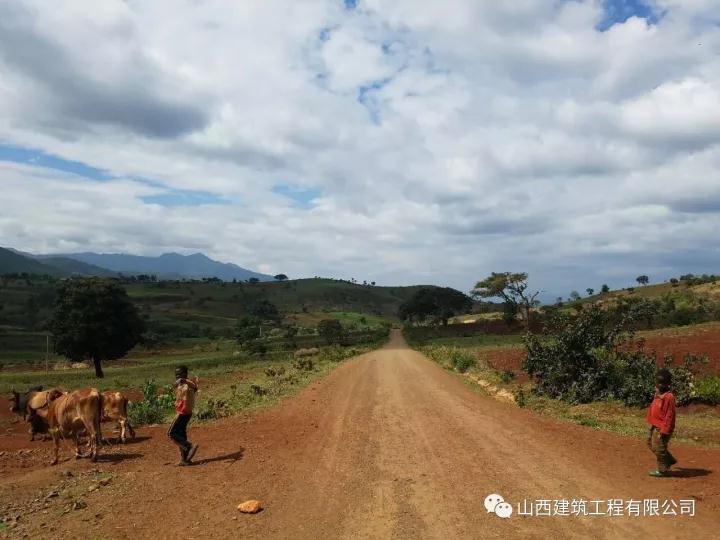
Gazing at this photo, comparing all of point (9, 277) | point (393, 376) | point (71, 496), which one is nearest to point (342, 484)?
point (71, 496)

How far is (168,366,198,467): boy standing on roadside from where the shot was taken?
10594mm

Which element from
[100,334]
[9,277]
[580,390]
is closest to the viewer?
[580,390]

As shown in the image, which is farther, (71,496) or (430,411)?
(430,411)

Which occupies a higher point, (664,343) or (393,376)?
(664,343)

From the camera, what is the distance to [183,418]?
35.3 ft

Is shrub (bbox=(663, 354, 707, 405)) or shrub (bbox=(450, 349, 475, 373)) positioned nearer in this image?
shrub (bbox=(663, 354, 707, 405))

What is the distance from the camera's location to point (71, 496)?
8.98 metres

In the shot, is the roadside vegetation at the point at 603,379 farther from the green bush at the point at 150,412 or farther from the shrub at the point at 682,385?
the green bush at the point at 150,412

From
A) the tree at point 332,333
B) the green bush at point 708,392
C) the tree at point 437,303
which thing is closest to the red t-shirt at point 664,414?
the green bush at point 708,392

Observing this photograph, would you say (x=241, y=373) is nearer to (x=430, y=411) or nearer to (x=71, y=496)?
(x=430, y=411)

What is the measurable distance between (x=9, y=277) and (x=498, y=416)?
6693 inches

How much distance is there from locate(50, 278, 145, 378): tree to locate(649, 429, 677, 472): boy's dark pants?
1461 inches

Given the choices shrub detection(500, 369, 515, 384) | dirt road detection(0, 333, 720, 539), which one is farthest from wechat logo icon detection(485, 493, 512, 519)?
shrub detection(500, 369, 515, 384)

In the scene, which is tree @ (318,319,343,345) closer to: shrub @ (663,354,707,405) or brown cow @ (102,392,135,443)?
shrub @ (663,354,707,405)
